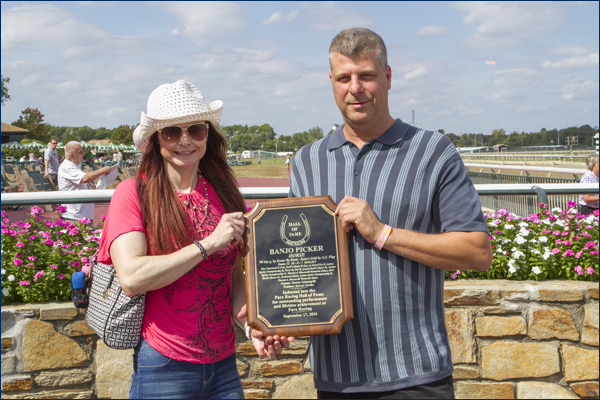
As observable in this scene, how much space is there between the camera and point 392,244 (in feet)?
6.18

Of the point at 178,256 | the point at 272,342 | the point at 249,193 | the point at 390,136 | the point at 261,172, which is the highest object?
the point at 261,172

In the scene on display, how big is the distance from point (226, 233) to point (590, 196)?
6.28 metres

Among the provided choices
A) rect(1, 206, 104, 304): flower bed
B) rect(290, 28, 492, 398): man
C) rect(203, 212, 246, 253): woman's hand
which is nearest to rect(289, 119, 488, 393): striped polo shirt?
rect(290, 28, 492, 398): man

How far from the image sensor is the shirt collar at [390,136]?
6.88ft

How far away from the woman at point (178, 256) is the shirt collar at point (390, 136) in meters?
0.52

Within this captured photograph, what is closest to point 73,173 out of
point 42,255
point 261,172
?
point 42,255

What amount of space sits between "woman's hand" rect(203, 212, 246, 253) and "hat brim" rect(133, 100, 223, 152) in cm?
50

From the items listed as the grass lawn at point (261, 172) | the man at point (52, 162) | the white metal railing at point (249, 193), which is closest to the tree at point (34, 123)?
the grass lawn at point (261, 172)

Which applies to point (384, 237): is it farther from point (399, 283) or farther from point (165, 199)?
point (165, 199)

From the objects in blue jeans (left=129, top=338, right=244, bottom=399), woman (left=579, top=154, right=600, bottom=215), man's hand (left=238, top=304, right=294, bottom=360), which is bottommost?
blue jeans (left=129, top=338, right=244, bottom=399)

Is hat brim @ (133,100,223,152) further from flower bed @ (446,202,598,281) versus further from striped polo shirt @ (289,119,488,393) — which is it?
flower bed @ (446,202,598,281)

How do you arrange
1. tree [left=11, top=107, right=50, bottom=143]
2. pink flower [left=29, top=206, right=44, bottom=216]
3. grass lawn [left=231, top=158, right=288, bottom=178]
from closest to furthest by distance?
pink flower [left=29, top=206, right=44, bottom=216], grass lawn [left=231, top=158, right=288, bottom=178], tree [left=11, top=107, right=50, bottom=143]

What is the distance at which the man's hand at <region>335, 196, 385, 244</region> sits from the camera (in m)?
1.87

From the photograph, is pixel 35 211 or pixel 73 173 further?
pixel 73 173
